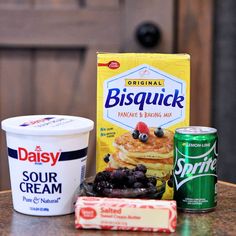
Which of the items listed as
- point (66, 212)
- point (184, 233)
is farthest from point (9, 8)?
point (184, 233)

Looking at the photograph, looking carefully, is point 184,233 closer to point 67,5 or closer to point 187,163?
point 187,163

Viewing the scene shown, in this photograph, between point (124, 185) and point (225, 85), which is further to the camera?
point (225, 85)

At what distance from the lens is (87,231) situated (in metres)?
1.14

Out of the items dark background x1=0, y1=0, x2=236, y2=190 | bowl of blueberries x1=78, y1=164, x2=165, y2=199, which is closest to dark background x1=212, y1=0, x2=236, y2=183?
dark background x1=0, y1=0, x2=236, y2=190

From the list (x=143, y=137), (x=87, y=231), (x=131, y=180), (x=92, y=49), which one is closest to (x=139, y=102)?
(x=143, y=137)

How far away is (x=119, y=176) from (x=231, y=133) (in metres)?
1.16

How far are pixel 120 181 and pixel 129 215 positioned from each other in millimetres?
81

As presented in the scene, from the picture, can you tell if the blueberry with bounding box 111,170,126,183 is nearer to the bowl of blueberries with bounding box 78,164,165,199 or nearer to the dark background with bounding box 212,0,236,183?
the bowl of blueberries with bounding box 78,164,165,199

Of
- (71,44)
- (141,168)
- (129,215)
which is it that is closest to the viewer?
(129,215)

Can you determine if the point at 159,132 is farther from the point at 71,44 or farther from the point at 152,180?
the point at 71,44

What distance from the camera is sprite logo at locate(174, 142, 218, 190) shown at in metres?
1.18

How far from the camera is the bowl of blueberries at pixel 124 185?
1179mm

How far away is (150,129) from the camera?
1297 mm

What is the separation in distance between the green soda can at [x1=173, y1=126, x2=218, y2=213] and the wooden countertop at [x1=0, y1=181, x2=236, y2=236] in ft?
0.09
